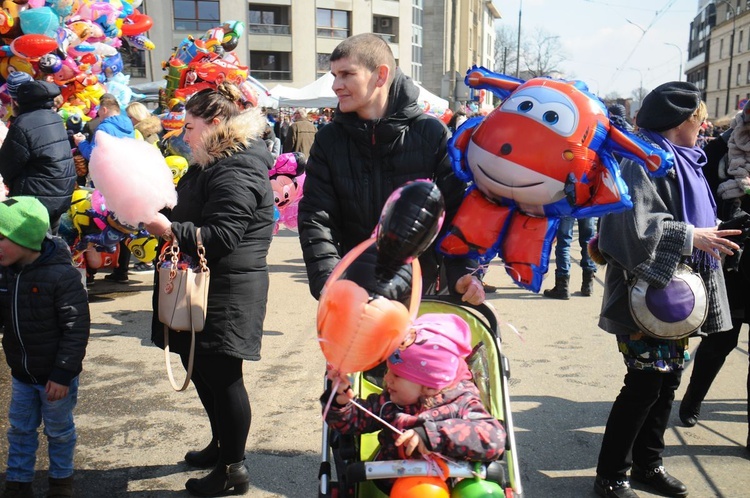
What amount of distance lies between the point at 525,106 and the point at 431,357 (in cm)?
99

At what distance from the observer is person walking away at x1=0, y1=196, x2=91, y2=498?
311 centimetres

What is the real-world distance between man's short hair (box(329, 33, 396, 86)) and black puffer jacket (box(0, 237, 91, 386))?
1672 millimetres

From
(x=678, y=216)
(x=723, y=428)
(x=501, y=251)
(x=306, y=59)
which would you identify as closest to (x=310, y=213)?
(x=501, y=251)

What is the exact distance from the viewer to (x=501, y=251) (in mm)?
2662

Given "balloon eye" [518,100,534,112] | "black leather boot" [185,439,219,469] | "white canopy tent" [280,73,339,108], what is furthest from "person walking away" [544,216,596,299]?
"white canopy tent" [280,73,339,108]

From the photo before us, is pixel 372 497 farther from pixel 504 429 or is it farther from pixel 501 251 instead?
pixel 501 251

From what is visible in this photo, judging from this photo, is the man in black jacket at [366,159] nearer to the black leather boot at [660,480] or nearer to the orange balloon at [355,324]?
the orange balloon at [355,324]

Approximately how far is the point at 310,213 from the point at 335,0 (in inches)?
1734

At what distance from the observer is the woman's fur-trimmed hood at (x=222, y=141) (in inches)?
124

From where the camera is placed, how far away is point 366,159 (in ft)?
9.11

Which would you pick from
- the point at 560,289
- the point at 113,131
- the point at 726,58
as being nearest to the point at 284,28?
the point at 560,289

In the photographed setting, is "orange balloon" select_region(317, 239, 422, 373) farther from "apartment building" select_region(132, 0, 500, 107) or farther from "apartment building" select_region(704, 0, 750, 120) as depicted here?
"apartment building" select_region(704, 0, 750, 120)

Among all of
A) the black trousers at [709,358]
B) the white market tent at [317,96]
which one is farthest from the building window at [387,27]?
the black trousers at [709,358]

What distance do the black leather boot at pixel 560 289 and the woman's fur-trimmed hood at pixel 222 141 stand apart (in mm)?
5005
